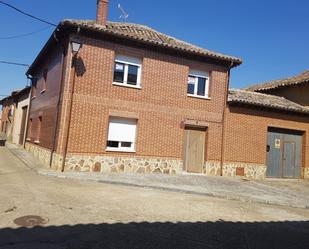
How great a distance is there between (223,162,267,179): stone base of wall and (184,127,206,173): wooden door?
1.29 m

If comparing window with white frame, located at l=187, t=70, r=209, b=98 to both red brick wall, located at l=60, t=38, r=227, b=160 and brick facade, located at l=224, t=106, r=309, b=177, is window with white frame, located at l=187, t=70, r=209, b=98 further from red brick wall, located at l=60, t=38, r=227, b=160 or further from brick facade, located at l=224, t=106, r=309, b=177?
brick facade, located at l=224, t=106, r=309, b=177

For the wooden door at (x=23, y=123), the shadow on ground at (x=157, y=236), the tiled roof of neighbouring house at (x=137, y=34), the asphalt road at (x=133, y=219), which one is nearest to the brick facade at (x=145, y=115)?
the tiled roof of neighbouring house at (x=137, y=34)

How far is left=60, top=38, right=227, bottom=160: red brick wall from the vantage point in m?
13.4

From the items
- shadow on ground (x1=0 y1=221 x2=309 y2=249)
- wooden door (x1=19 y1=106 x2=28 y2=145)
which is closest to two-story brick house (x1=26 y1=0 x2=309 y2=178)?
wooden door (x1=19 y1=106 x2=28 y2=145)

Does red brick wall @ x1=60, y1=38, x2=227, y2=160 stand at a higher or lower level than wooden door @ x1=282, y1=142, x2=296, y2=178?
higher

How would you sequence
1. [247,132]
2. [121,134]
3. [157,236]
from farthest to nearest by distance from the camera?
[247,132] → [121,134] → [157,236]

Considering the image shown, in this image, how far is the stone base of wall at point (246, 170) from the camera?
1638cm

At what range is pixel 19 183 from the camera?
1016 centimetres

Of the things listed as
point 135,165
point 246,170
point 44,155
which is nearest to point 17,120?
point 44,155

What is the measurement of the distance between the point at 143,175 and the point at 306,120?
34.5ft

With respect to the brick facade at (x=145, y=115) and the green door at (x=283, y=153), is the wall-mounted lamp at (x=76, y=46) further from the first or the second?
the green door at (x=283, y=153)

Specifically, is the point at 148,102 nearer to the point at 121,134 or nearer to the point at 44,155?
the point at 121,134

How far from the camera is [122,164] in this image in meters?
14.0

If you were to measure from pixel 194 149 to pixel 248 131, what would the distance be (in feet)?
10.1
